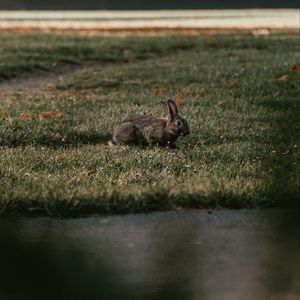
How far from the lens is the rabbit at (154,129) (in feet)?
25.2

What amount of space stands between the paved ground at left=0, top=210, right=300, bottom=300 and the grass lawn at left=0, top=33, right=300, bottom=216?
0.28 meters

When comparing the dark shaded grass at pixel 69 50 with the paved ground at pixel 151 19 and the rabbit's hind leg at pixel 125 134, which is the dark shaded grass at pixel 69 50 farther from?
the rabbit's hind leg at pixel 125 134

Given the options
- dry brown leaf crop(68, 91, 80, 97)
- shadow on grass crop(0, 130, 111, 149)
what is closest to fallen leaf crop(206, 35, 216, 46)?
dry brown leaf crop(68, 91, 80, 97)

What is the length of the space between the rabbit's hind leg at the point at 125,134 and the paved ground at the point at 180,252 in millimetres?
2535

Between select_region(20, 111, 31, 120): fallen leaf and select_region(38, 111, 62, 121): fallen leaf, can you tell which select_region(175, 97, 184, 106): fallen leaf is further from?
select_region(20, 111, 31, 120): fallen leaf

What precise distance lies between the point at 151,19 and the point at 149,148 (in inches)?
994

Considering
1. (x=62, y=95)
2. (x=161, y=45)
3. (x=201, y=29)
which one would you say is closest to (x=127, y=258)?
(x=62, y=95)

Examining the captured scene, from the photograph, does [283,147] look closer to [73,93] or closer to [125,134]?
[125,134]

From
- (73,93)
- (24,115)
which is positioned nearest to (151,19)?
(73,93)

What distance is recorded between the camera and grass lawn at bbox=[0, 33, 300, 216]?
223 inches

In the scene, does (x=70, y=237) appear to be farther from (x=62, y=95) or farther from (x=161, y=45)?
(x=161, y=45)

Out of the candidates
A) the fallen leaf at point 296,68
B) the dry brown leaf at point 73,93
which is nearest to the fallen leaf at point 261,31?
the fallen leaf at point 296,68
